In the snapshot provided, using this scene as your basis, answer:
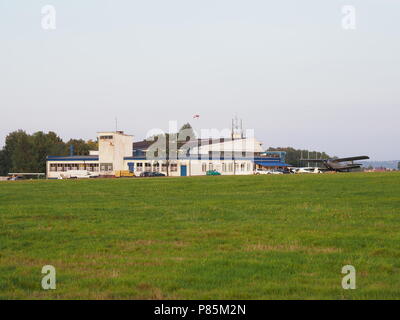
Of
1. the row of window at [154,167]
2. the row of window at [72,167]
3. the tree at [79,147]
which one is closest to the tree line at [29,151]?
the tree at [79,147]

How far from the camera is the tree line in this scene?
124 m

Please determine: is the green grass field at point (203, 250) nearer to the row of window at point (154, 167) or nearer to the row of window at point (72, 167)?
the row of window at point (154, 167)

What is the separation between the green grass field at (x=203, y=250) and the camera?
974 cm

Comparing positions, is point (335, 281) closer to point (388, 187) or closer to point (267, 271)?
point (267, 271)

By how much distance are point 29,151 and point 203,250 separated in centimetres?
11834

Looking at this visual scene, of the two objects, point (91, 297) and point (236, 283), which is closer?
point (91, 297)

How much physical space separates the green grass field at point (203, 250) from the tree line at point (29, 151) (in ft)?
345

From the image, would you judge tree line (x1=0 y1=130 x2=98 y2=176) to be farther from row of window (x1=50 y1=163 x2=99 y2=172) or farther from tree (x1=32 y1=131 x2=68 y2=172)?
row of window (x1=50 y1=163 x2=99 y2=172)

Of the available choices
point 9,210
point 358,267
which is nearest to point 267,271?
point 358,267

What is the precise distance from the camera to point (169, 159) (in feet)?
332

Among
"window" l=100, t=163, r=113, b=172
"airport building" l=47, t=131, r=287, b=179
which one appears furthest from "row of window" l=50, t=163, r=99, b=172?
"window" l=100, t=163, r=113, b=172

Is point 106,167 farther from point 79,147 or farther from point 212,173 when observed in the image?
point 79,147
